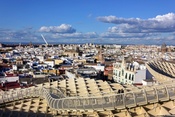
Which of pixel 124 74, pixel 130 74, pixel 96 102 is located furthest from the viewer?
pixel 124 74

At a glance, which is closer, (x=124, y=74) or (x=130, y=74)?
(x=130, y=74)

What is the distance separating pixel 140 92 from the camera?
14555 mm

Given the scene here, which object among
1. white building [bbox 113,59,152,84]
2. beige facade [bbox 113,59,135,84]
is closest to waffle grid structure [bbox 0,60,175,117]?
white building [bbox 113,59,152,84]

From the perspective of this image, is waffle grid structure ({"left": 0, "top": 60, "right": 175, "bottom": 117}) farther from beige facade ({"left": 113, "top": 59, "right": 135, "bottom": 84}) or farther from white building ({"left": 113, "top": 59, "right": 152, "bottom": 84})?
beige facade ({"left": 113, "top": 59, "right": 135, "bottom": 84})

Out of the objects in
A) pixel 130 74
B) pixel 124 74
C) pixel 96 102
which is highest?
pixel 96 102

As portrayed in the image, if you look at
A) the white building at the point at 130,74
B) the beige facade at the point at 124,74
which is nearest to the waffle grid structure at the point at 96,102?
the white building at the point at 130,74

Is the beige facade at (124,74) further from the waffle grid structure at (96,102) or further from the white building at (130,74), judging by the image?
the waffle grid structure at (96,102)

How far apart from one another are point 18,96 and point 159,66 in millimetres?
19904

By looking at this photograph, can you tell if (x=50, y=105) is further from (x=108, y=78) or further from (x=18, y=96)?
(x=108, y=78)

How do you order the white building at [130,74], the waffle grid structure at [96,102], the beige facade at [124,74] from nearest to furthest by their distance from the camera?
1. the waffle grid structure at [96,102]
2. the white building at [130,74]
3. the beige facade at [124,74]

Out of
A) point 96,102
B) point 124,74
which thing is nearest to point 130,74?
point 124,74

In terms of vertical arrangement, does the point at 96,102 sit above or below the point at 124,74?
above

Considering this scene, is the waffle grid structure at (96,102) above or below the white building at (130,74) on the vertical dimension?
above

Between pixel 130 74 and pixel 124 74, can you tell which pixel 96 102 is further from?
pixel 124 74
